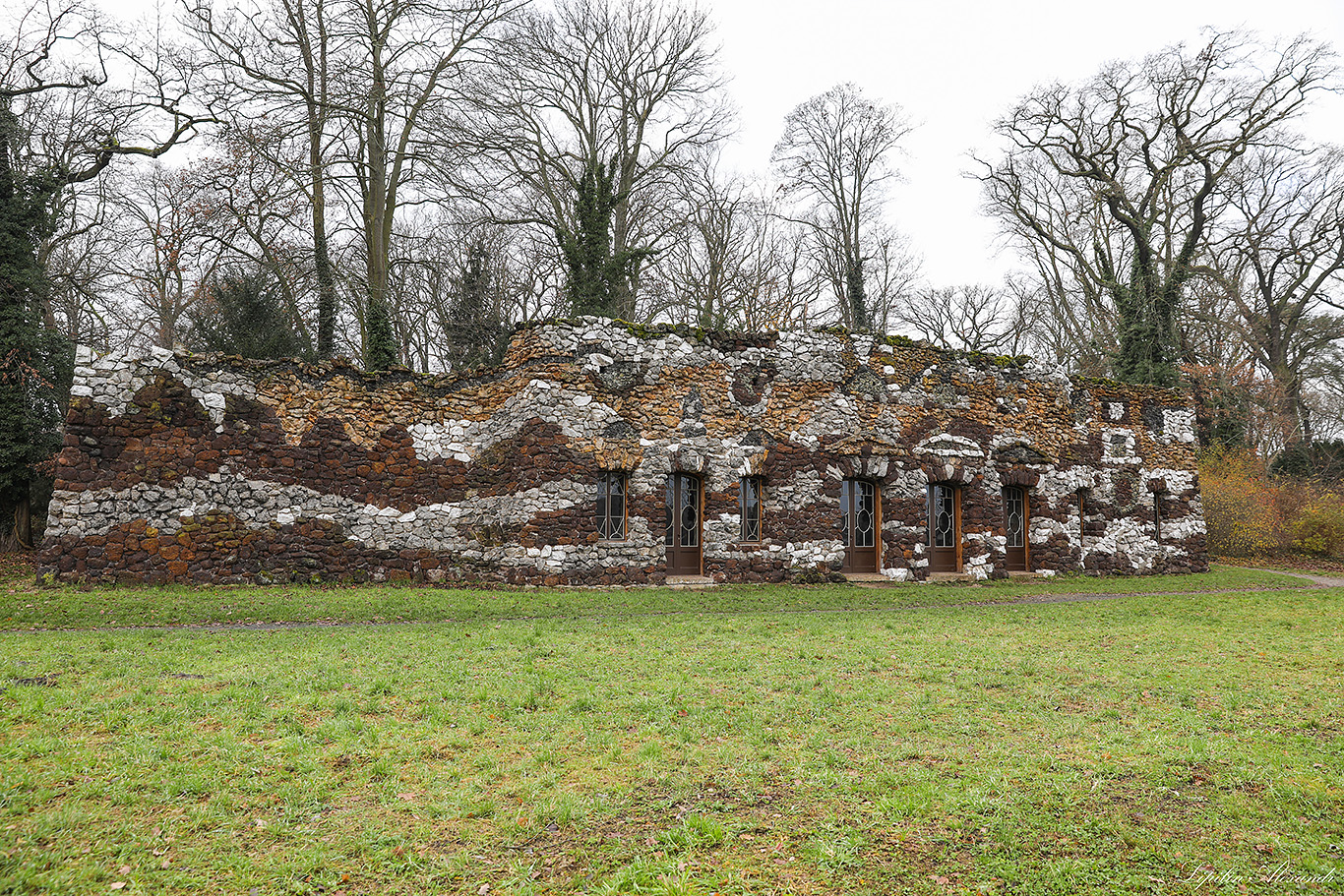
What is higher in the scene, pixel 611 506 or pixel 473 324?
pixel 473 324

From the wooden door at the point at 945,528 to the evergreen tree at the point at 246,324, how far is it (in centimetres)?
1676

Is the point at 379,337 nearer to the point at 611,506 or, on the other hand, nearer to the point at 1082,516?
the point at 611,506

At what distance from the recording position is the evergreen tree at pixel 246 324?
18.7m

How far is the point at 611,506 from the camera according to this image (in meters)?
15.8

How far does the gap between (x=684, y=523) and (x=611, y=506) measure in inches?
72.1

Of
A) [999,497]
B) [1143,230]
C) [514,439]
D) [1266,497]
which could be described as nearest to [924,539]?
[999,497]

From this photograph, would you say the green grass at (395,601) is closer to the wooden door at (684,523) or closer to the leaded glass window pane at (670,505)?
the wooden door at (684,523)

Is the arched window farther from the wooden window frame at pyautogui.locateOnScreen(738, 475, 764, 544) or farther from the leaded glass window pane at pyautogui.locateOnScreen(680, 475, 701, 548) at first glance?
the leaded glass window pane at pyautogui.locateOnScreen(680, 475, 701, 548)

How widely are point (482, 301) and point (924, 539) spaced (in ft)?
49.9

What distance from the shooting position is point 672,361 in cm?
1642

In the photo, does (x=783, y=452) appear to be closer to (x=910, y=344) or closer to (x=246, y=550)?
(x=910, y=344)

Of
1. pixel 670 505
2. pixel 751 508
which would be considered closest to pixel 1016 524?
pixel 751 508

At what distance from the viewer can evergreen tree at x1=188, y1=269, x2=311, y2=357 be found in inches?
738

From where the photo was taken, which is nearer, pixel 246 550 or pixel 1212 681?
pixel 1212 681
